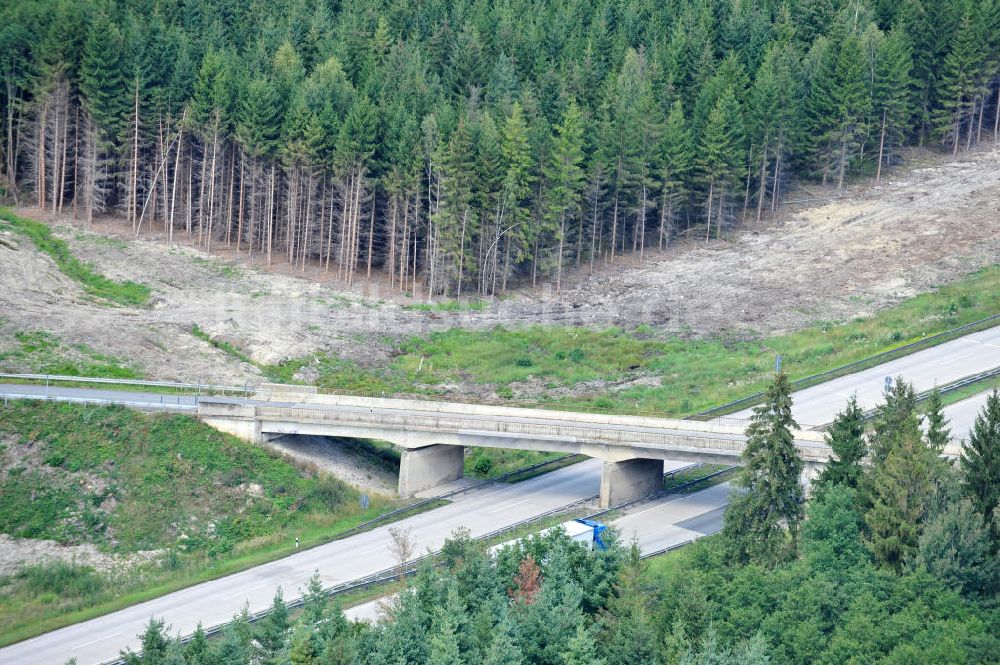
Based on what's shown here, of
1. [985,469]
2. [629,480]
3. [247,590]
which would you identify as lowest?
[247,590]

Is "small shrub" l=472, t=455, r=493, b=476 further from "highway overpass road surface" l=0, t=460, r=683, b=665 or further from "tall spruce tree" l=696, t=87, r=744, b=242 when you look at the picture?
"tall spruce tree" l=696, t=87, r=744, b=242

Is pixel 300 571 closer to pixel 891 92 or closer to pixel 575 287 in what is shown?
pixel 575 287

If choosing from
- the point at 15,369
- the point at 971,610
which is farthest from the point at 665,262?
the point at 971,610

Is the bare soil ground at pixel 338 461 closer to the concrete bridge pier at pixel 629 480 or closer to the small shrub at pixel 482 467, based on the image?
the small shrub at pixel 482 467

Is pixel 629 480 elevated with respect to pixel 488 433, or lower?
lower

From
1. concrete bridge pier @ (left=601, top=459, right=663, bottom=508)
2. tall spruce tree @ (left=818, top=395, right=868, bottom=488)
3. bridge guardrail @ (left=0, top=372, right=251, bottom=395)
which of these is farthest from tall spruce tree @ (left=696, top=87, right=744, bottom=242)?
tall spruce tree @ (left=818, top=395, right=868, bottom=488)

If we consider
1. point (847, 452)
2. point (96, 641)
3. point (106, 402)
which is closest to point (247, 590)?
point (96, 641)

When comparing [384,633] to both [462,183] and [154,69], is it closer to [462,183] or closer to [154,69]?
[462,183]
